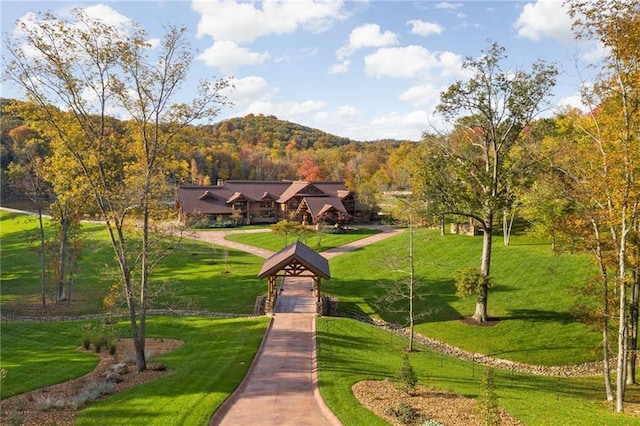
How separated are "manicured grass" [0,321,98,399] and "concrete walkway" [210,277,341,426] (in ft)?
22.4

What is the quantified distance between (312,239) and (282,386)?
33656 mm

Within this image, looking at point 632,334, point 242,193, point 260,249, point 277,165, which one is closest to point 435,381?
point 632,334

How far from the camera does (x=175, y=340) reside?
20.6 metres

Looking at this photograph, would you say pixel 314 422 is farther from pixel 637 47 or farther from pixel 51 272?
pixel 51 272

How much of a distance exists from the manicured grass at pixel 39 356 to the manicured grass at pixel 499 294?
1502cm

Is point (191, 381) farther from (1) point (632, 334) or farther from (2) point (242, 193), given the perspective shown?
(2) point (242, 193)

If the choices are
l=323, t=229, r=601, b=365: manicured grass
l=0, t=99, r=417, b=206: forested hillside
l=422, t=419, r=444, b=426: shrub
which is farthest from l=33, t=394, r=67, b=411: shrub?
l=0, t=99, r=417, b=206: forested hillside

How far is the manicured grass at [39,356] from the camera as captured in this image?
15591 mm

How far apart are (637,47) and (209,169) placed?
86624 mm

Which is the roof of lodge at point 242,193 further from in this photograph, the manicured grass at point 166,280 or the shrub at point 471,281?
the shrub at point 471,281

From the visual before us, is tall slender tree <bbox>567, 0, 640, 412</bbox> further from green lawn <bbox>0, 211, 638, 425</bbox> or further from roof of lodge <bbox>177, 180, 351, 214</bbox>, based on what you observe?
roof of lodge <bbox>177, 180, 351, 214</bbox>

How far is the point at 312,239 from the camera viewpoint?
4812cm

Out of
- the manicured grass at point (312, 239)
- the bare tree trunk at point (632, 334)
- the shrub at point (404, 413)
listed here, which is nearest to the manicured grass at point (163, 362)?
the shrub at point (404, 413)

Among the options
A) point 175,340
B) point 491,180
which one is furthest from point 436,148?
point 175,340
